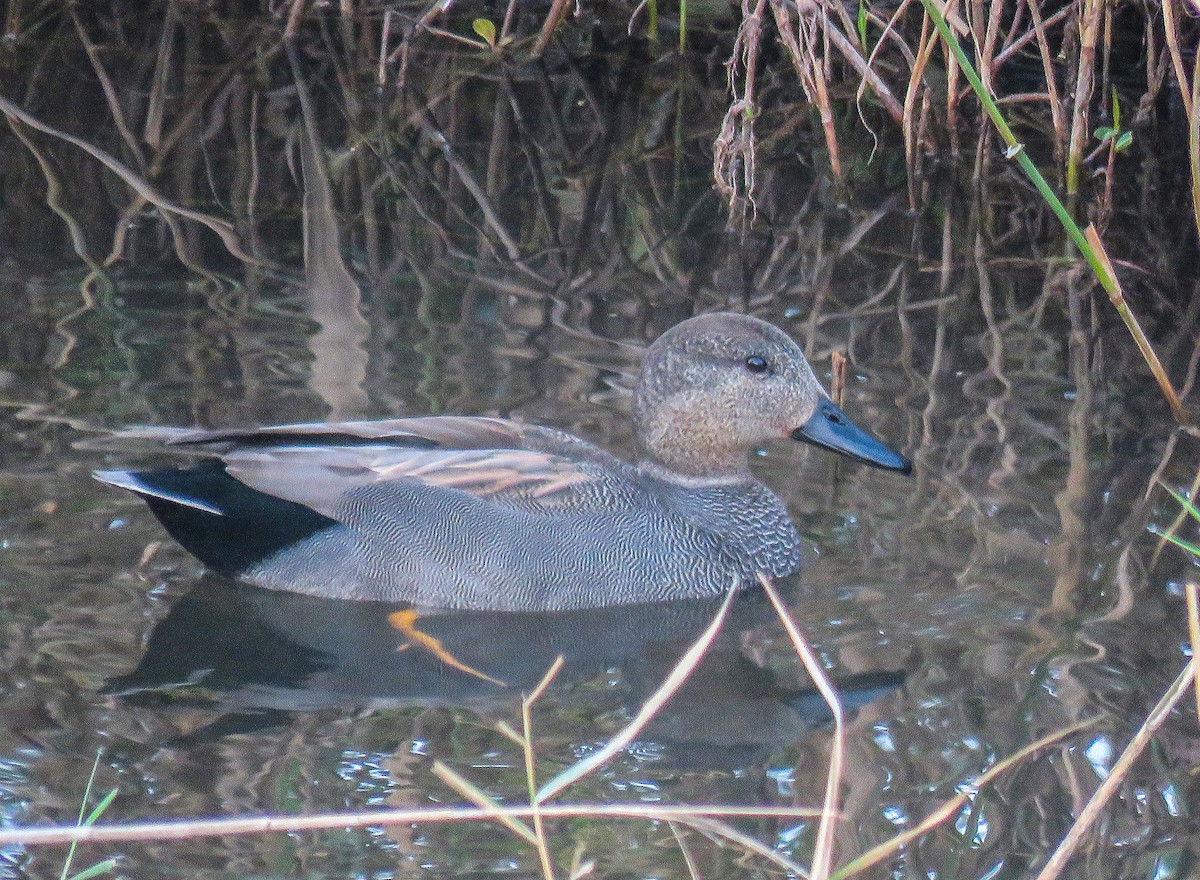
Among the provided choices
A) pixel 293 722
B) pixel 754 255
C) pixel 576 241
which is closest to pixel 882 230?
pixel 754 255

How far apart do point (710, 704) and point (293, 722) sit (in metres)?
0.98

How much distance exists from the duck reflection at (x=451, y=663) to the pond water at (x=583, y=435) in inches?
0.5

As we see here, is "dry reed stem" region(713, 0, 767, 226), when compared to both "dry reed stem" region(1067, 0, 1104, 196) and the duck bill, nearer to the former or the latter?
"dry reed stem" region(1067, 0, 1104, 196)

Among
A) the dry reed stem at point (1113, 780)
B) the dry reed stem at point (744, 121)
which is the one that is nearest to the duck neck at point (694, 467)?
the dry reed stem at point (744, 121)

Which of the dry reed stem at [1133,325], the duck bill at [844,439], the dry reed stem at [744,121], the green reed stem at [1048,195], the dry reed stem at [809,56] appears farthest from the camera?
the dry reed stem at [809,56]

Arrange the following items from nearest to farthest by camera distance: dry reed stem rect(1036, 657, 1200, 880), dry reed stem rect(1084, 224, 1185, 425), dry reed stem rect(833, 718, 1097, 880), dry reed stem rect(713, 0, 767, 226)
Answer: dry reed stem rect(1036, 657, 1200, 880) < dry reed stem rect(833, 718, 1097, 880) < dry reed stem rect(1084, 224, 1185, 425) < dry reed stem rect(713, 0, 767, 226)

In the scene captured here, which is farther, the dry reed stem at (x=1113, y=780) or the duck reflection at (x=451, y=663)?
the duck reflection at (x=451, y=663)

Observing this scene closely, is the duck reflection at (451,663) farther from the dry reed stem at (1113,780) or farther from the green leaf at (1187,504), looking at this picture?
the dry reed stem at (1113,780)

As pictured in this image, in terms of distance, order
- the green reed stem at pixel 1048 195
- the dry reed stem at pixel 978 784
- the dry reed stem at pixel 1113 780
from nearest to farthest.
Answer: the dry reed stem at pixel 1113 780
the dry reed stem at pixel 978 784
the green reed stem at pixel 1048 195

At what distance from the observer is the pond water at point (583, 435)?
3.63m

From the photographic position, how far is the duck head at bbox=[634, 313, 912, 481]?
4.98 metres

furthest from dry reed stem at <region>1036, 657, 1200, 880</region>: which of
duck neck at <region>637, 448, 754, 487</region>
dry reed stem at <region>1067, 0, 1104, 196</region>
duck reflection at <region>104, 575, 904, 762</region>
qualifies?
dry reed stem at <region>1067, 0, 1104, 196</region>

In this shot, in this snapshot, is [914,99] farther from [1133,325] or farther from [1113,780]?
[1113,780]

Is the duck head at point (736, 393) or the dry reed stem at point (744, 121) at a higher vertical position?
the dry reed stem at point (744, 121)
